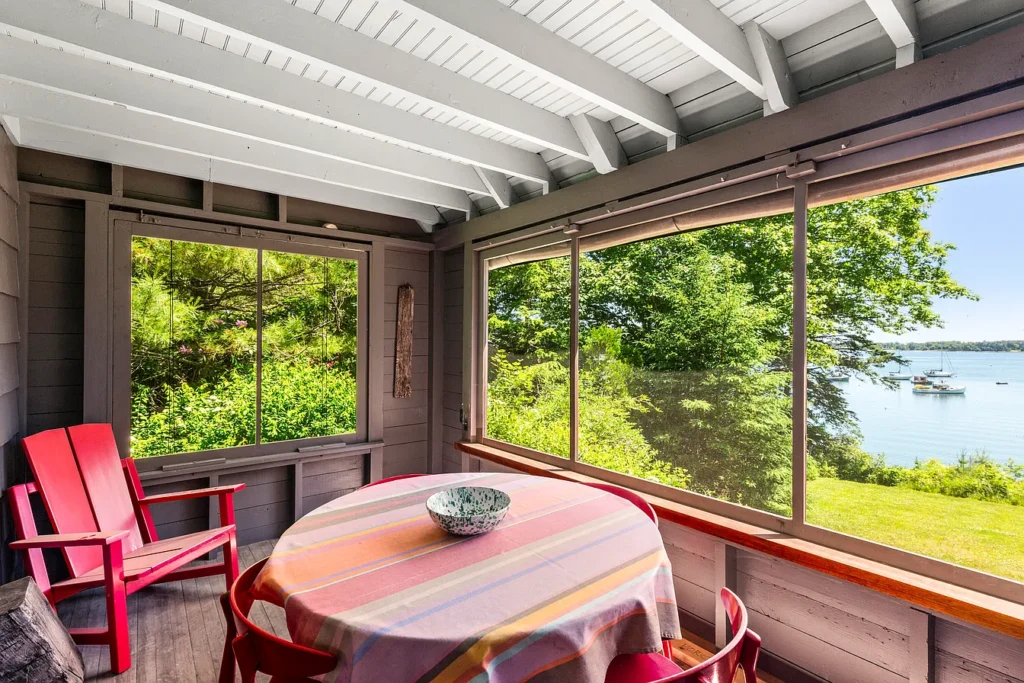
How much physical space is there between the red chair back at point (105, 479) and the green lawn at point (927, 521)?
339cm

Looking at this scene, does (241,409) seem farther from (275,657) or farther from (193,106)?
(275,657)

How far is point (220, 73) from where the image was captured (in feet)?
6.73

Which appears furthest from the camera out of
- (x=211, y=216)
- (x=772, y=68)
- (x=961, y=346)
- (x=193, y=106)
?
(x=211, y=216)

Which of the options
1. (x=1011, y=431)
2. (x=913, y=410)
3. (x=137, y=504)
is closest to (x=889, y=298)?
(x=913, y=410)

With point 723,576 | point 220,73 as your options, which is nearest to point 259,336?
point 220,73

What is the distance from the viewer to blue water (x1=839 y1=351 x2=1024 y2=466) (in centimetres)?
162

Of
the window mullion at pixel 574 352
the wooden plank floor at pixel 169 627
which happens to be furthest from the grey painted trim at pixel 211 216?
the wooden plank floor at pixel 169 627

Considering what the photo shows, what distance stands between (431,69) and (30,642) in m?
2.65

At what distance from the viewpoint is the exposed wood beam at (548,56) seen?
1694mm

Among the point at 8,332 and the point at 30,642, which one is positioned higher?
the point at 8,332

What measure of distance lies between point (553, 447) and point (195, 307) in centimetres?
270

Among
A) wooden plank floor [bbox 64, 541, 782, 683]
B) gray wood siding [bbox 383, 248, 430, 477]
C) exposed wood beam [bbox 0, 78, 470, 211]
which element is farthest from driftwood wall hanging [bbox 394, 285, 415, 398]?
wooden plank floor [bbox 64, 541, 782, 683]

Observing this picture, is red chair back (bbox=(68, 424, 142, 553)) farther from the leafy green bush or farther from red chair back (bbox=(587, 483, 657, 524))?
red chair back (bbox=(587, 483, 657, 524))

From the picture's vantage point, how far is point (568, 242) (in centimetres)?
318
